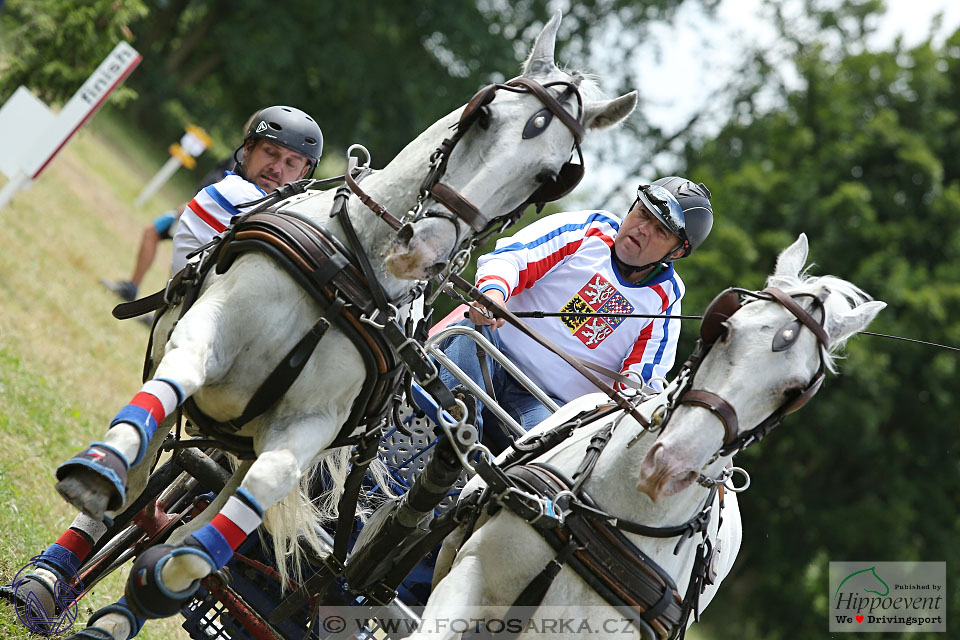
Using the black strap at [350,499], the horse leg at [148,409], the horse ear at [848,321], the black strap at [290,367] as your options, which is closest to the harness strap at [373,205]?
A: the black strap at [290,367]

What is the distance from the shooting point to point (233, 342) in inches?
138

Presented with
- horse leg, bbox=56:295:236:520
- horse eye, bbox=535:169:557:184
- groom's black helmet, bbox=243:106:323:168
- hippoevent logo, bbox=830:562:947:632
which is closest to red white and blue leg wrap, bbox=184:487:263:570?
horse leg, bbox=56:295:236:520

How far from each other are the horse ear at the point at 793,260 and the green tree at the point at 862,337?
43.3 feet

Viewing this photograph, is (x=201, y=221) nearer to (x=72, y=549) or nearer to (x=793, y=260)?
(x=72, y=549)

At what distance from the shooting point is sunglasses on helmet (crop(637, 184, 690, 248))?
203 inches

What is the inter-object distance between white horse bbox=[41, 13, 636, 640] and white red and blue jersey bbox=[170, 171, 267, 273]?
89 centimetres

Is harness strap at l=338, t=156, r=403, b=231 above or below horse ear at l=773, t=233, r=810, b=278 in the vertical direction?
below

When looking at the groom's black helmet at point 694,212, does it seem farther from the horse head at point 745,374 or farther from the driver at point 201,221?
the driver at point 201,221

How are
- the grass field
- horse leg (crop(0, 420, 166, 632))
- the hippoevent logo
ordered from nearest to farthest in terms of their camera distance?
1. horse leg (crop(0, 420, 166, 632))
2. the grass field
3. the hippoevent logo

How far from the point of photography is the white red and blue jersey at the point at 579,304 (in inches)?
208

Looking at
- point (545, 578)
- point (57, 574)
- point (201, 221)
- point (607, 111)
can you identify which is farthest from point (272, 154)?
point (545, 578)

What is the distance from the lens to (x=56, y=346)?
30.3 feet

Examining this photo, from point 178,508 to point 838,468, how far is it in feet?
57.0

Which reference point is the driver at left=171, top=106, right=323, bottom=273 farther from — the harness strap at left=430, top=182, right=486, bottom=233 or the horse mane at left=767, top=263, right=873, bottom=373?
the horse mane at left=767, top=263, right=873, bottom=373
